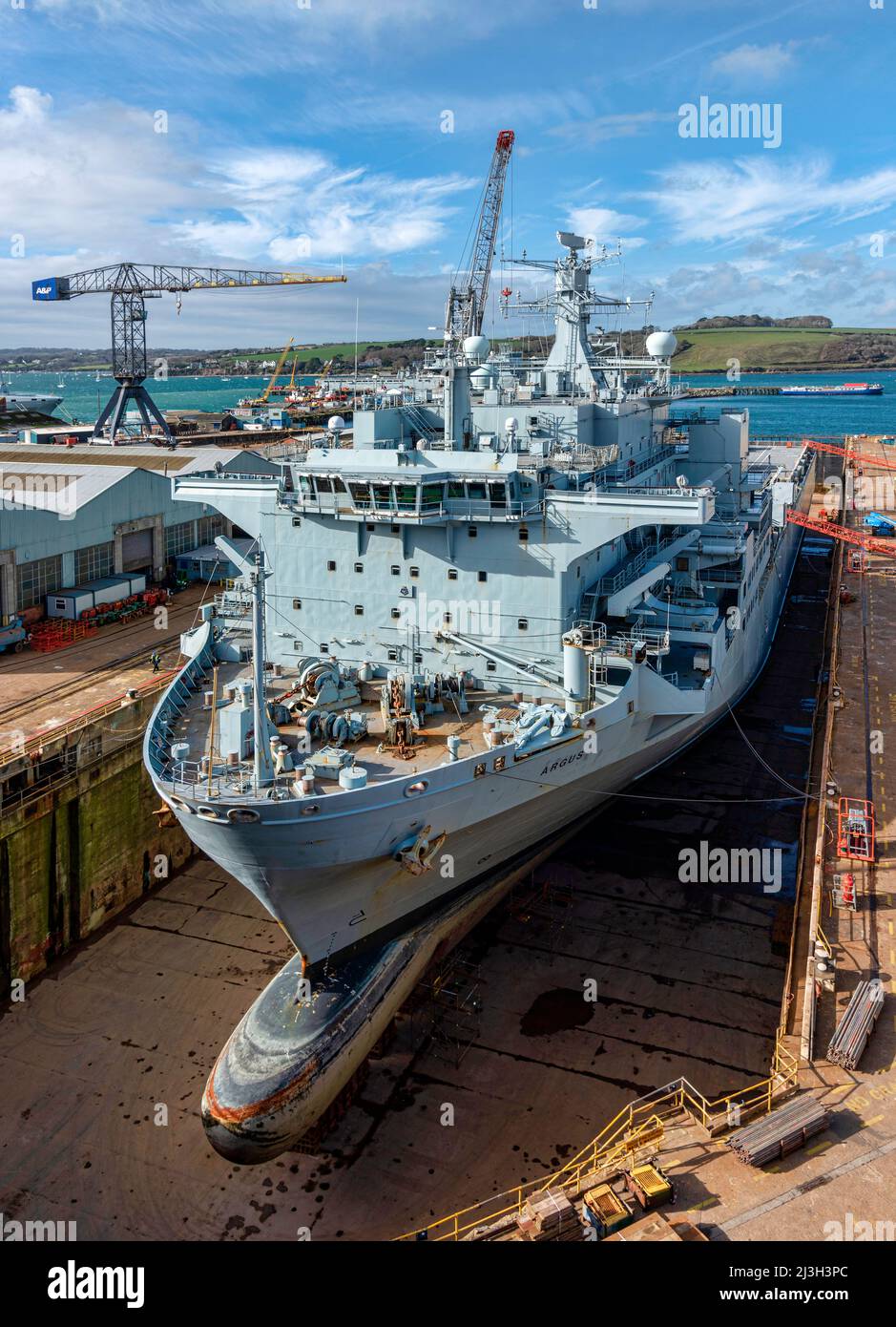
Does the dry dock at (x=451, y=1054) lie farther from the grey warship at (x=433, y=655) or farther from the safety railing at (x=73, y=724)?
the safety railing at (x=73, y=724)

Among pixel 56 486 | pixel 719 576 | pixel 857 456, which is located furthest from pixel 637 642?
pixel 857 456

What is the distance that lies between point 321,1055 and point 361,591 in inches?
405

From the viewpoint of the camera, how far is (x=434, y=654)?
803 inches

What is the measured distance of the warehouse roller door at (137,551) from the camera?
120 feet

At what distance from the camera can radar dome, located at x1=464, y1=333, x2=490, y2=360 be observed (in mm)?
25031

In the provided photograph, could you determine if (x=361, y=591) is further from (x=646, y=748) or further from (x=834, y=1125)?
(x=834, y=1125)

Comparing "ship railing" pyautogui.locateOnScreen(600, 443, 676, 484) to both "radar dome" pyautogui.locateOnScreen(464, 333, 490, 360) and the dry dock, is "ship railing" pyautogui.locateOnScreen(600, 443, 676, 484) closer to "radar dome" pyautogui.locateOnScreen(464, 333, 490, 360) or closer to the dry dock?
"radar dome" pyautogui.locateOnScreen(464, 333, 490, 360)

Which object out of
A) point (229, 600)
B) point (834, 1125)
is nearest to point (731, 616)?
point (229, 600)

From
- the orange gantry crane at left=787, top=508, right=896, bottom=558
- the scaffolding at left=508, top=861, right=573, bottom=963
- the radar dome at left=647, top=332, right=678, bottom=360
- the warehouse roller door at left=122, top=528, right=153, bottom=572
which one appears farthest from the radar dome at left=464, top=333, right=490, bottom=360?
the orange gantry crane at left=787, top=508, right=896, bottom=558

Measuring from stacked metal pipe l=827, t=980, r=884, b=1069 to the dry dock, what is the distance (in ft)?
1.01

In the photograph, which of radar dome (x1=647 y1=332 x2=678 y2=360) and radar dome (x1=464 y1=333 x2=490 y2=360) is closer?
radar dome (x1=464 y1=333 x2=490 y2=360)

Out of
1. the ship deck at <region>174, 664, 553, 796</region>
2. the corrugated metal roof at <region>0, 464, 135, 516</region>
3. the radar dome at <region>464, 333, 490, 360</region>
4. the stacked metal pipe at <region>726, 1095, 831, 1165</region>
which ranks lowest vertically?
the stacked metal pipe at <region>726, 1095, 831, 1165</region>

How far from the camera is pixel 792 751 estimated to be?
91.6ft
